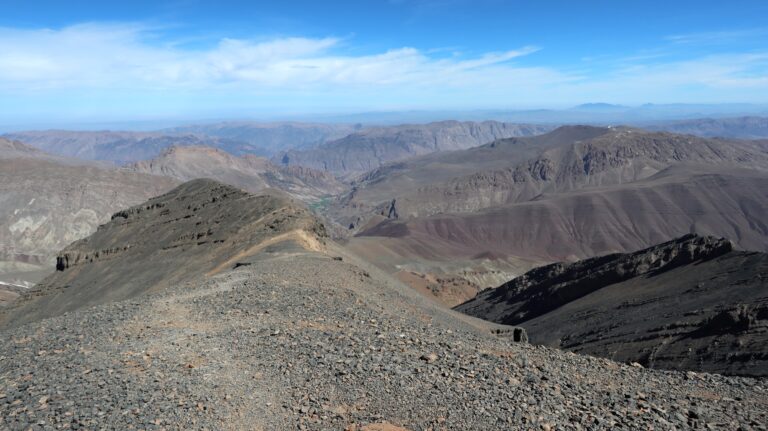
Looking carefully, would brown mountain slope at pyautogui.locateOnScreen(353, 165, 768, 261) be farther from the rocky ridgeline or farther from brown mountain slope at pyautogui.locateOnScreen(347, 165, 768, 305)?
the rocky ridgeline

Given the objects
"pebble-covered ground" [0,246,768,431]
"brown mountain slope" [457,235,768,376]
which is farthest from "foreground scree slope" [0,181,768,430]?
"brown mountain slope" [457,235,768,376]

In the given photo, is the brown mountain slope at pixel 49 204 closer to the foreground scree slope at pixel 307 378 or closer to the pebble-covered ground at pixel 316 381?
the foreground scree slope at pixel 307 378

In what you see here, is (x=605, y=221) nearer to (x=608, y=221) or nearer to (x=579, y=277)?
(x=608, y=221)

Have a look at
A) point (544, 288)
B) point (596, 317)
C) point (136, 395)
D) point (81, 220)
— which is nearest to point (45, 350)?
point (136, 395)

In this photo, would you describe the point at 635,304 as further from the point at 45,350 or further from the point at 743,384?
the point at 45,350

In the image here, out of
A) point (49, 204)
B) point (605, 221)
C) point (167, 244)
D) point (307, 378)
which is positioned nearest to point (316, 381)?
point (307, 378)
